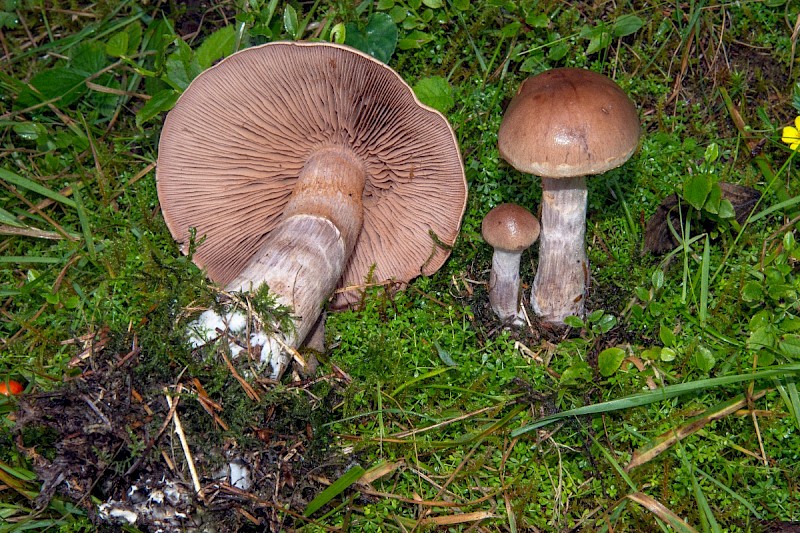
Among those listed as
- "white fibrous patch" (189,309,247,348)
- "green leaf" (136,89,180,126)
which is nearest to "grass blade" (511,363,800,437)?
"white fibrous patch" (189,309,247,348)

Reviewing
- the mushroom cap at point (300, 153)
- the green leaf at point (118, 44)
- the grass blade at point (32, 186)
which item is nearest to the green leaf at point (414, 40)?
the mushroom cap at point (300, 153)

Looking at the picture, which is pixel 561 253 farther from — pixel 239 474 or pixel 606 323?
pixel 239 474

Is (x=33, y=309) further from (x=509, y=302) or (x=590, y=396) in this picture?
(x=590, y=396)

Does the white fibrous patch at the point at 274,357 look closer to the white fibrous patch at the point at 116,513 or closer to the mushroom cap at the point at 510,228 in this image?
the white fibrous patch at the point at 116,513

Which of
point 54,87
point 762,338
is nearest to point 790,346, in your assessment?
point 762,338

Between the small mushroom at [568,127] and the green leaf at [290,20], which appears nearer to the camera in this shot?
the small mushroom at [568,127]

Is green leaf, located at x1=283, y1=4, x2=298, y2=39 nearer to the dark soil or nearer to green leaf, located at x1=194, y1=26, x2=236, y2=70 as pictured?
green leaf, located at x1=194, y1=26, x2=236, y2=70
